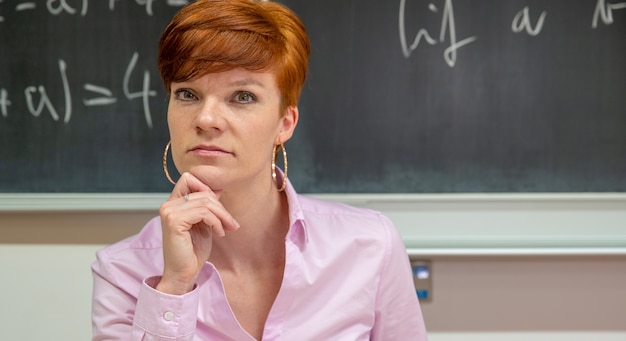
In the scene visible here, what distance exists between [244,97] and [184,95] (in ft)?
0.35

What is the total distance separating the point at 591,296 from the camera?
178cm

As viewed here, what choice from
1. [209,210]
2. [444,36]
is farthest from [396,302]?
[444,36]

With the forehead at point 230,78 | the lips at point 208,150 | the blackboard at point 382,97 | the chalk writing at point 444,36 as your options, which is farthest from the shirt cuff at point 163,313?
the chalk writing at point 444,36

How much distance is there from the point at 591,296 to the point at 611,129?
0.45 m

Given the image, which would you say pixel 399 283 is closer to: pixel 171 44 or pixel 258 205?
pixel 258 205

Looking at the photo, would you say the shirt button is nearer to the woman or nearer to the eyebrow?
the woman

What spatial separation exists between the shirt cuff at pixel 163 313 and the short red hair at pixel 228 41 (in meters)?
0.37

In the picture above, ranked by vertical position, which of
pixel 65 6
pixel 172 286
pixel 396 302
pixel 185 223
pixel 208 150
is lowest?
pixel 396 302

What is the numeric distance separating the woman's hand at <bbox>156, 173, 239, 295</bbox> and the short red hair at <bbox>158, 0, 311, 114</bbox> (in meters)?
0.19

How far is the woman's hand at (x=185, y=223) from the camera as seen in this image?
3.69ft

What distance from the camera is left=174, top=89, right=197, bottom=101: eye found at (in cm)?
116

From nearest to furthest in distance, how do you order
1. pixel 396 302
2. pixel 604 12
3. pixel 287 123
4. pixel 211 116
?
pixel 211 116 < pixel 287 123 < pixel 396 302 < pixel 604 12

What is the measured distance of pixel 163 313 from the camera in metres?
1.12

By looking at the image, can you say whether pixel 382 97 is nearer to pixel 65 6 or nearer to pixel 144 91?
pixel 144 91
